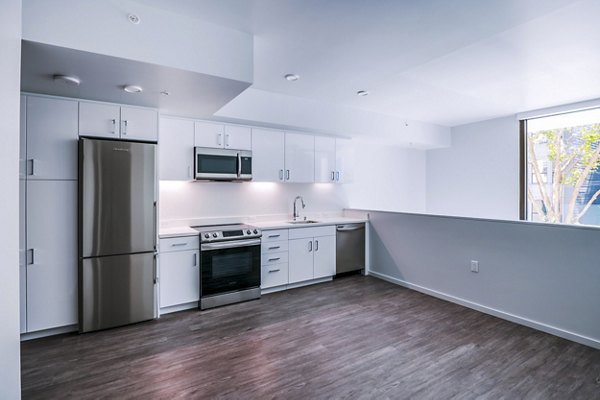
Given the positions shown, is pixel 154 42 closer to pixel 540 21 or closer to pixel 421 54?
pixel 421 54

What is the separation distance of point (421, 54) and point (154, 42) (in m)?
2.27

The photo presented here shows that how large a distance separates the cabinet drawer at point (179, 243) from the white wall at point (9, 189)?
2030 mm

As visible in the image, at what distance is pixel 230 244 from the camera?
381 cm

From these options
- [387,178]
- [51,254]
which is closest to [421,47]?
[387,178]

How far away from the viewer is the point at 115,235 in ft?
10.3

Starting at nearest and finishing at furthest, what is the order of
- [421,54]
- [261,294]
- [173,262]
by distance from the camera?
[421,54] < [173,262] < [261,294]

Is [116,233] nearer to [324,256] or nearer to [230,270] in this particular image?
[230,270]

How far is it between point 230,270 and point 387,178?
12.7ft

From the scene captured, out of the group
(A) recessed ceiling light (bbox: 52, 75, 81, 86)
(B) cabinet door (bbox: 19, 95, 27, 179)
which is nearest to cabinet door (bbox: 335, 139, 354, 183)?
(A) recessed ceiling light (bbox: 52, 75, 81, 86)

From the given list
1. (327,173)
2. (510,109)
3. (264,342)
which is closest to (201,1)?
(264,342)

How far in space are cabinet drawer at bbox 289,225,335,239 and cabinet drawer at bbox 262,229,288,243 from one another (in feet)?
0.32

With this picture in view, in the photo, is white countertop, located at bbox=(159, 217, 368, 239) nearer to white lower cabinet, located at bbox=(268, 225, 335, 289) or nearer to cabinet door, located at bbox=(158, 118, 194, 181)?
white lower cabinet, located at bbox=(268, 225, 335, 289)

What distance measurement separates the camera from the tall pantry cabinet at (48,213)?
9.34ft

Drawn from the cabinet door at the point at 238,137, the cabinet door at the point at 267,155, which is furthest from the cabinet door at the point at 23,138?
the cabinet door at the point at 267,155
